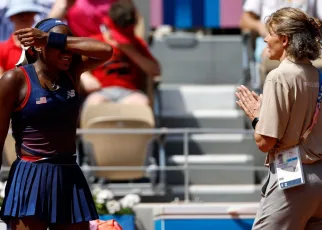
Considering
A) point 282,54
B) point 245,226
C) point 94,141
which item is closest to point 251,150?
point 94,141

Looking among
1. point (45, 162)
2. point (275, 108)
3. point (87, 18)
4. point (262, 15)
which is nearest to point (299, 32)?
point (275, 108)

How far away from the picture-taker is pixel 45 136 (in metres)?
5.19

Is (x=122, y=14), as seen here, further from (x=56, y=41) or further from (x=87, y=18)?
(x=56, y=41)

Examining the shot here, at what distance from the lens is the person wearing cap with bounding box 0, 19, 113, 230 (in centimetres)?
513

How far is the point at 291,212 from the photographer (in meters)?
5.13

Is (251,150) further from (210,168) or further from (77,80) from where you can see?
(77,80)

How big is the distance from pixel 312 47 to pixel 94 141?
12.1 ft

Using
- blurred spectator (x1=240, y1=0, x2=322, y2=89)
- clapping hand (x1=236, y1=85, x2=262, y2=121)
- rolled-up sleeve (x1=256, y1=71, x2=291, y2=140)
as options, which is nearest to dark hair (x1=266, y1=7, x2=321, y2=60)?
rolled-up sleeve (x1=256, y1=71, x2=291, y2=140)

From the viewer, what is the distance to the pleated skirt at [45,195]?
16.9 ft

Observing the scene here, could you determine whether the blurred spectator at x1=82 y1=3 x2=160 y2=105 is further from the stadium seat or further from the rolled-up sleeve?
the rolled-up sleeve

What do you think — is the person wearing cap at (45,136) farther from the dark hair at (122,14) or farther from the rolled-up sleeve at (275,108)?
the dark hair at (122,14)

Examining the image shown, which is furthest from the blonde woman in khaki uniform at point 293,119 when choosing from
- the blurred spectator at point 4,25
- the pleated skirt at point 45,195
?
the blurred spectator at point 4,25

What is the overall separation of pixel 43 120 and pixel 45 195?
0.39 meters

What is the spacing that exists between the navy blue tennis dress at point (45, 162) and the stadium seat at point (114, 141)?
3249mm
